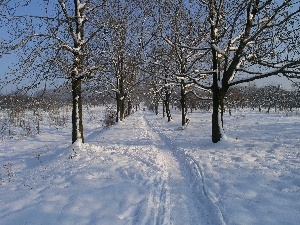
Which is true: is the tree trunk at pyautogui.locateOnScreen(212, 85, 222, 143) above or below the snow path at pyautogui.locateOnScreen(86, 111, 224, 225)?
above

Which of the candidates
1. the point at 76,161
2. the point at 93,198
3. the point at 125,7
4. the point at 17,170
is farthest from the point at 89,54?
the point at 125,7

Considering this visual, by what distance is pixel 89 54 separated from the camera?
41.3ft

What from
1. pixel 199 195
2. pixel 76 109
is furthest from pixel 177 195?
pixel 76 109

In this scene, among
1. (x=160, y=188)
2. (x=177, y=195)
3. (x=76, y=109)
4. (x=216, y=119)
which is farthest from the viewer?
(x=216, y=119)

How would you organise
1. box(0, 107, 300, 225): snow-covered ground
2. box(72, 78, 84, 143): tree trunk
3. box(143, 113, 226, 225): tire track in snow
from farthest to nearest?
box(72, 78, 84, 143): tree trunk
box(0, 107, 300, 225): snow-covered ground
box(143, 113, 226, 225): tire track in snow

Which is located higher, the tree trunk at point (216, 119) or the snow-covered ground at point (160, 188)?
the tree trunk at point (216, 119)

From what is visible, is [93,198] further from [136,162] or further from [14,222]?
[136,162]

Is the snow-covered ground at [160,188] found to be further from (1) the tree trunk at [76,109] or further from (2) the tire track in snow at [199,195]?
(1) the tree trunk at [76,109]

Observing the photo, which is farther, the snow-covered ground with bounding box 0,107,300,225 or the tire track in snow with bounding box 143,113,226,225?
the snow-covered ground with bounding box 0,107,300,225

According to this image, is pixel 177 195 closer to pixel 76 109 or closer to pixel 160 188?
pixel 160 188

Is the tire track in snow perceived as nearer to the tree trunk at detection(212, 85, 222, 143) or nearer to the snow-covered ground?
the snow-covered ground

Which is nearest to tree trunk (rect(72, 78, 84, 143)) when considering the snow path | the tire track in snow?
the snow path

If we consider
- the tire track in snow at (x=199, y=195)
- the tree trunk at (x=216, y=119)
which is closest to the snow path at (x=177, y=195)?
the tire track in snow at (x=199, y=195)

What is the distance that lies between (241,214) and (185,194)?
1.61 m
